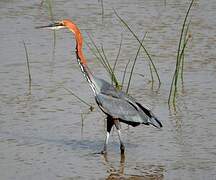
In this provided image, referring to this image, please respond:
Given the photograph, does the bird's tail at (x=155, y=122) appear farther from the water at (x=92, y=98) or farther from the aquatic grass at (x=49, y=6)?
the aquatic grass at (x=49, y=6)

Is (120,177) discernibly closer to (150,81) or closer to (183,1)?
(150,81)

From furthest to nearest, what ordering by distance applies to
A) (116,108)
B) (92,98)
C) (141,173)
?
(92,98)
(116,108)
(141,173)

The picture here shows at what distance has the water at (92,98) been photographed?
7.11m

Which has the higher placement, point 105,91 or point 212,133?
point 105,91

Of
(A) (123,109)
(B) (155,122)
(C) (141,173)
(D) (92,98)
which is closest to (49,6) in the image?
(D) (92,98)

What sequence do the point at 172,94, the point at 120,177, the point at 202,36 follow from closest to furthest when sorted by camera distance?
the point at 120,177
the point at 172,94
the point at 202,36

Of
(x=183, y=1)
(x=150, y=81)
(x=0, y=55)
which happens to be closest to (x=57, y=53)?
(x=0, y=55)

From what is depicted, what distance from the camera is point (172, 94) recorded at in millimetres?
9070

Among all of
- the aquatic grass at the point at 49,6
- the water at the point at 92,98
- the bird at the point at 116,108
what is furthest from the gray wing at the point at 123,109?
the aquatic grass at the point at 49,6

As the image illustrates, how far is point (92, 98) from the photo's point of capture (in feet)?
29.9

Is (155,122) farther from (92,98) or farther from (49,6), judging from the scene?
(49,6)

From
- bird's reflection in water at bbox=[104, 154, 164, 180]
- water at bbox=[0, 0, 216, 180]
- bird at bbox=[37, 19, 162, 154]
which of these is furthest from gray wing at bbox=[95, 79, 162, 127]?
bird's reflection in water at bbox=[104, 154, 164, 180]

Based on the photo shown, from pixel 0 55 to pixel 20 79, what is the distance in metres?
0.96

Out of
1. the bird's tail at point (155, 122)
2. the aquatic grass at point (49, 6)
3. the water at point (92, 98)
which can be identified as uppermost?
the bird's tail at point (155, 122)
